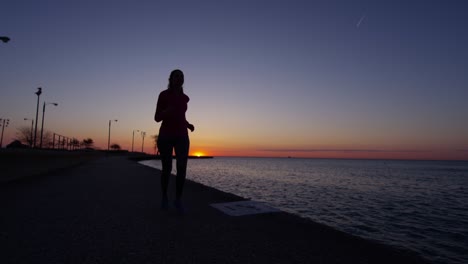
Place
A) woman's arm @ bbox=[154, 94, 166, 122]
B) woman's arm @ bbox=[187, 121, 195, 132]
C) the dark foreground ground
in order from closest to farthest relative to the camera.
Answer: the dark foreground ground < woman's arm @ bbox=[154, 94, 166, 122] < woman's arm @ bbox=[187, 121, 195, 132]

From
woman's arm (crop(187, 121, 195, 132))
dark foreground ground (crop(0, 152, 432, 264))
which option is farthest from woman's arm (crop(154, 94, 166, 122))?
dark foreground ground (crop(0, 152, 432, 264))

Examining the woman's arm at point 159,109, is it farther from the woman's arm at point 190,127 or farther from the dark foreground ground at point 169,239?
the dark foreground ground at point 169,239

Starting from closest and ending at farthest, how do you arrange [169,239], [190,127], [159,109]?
[169,239] < [159,109] < [190,127]

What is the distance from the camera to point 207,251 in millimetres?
2814

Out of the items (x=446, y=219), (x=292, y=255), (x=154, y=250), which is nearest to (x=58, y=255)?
(x=154, y=250)

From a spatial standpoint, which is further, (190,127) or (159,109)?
(190,127)

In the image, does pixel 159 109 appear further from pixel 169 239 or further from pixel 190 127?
pixel 169 239

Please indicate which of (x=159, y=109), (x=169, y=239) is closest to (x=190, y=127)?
(x=159, y=109)

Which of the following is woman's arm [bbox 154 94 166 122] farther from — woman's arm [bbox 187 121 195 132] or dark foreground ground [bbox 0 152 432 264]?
dark foreground ground [bbox 0 152 432 264]

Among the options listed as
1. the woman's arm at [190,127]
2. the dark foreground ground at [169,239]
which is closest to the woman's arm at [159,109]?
the woman's arm at [190,127]

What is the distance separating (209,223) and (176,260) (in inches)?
59.1

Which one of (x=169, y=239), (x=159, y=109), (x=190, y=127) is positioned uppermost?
(x=159, y=109)

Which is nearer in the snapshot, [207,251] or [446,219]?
[207,251]

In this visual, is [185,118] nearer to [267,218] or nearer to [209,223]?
[209,223]
